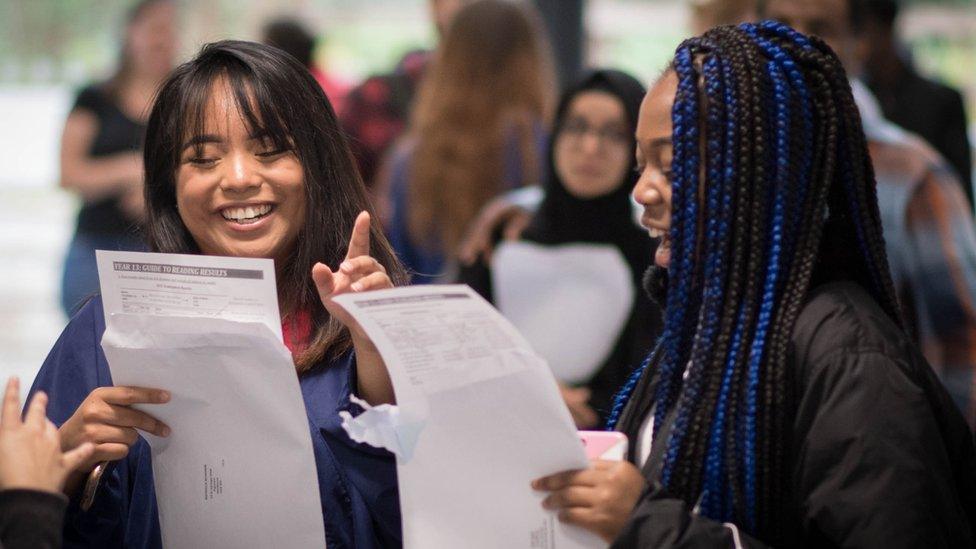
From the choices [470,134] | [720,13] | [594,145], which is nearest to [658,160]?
[594,145]

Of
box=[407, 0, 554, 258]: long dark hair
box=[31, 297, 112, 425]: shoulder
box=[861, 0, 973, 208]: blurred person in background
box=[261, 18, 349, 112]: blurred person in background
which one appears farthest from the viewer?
box=[261, 18, 349, 112]: blurred person in background

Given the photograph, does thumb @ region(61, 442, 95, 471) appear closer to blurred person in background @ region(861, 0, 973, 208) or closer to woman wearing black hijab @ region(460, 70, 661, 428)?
woman wearing black hijab @ region(460, 70, 661, 428)

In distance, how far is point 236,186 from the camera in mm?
1788

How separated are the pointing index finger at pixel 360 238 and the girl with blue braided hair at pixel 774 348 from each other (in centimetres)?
36

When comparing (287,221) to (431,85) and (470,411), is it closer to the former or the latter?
(470,411)

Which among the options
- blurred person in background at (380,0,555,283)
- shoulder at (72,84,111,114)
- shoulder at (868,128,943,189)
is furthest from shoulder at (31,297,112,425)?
shoulder at (72,84,111,114)

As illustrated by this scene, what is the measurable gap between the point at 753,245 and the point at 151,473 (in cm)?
91

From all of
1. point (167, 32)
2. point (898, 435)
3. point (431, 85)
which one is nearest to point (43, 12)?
point (167, 32)

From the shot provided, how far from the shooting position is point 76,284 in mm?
4605

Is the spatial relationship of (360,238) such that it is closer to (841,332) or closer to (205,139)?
(205,139)

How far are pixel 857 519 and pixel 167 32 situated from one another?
13.8 ft

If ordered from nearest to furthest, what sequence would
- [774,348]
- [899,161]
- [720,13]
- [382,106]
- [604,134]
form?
[774,348] < [899,161] < [604,134] < [720,13] < [382,106]

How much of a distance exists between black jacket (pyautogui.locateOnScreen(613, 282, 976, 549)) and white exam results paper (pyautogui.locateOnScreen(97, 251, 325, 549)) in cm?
47

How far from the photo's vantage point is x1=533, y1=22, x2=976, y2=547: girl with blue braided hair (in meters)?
1.31
